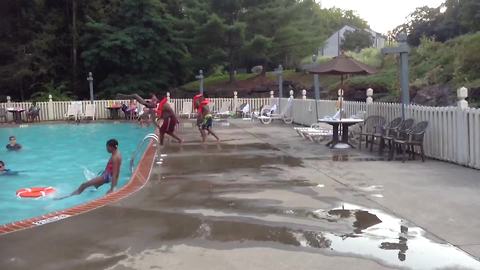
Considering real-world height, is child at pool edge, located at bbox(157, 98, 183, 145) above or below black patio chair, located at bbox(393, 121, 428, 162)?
above

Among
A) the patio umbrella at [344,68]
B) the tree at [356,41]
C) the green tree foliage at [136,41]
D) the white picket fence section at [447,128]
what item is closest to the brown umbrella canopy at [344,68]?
the patio umbrella at [344,68]

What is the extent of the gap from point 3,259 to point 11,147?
12.8 meters

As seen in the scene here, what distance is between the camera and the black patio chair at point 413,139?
10.2 metres

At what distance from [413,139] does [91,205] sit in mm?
6585

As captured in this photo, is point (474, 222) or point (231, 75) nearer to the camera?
point (474, 222)

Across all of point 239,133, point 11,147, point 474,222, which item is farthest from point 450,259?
point 11,147

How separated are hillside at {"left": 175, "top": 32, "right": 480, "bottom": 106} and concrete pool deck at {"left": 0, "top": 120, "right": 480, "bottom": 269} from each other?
811cm

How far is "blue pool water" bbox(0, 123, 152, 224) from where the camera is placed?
1023 centimetres

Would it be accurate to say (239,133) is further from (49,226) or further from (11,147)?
(49,226)

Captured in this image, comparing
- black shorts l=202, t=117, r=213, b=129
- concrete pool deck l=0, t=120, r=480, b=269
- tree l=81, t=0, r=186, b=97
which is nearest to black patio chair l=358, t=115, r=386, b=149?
concrete pool deck l=0, t=120, r=480, b=269

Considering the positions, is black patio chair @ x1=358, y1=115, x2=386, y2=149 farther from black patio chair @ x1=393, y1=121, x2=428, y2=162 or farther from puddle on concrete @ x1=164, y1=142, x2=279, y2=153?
puddle on concrete @ x1=164, y1=142, x2=279, y2=153

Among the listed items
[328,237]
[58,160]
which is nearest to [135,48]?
[58,160]

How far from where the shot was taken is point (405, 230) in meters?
5.47

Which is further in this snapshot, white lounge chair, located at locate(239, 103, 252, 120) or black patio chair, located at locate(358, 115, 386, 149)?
white lounge chair, located at locate(239, 103, 252, 120)
